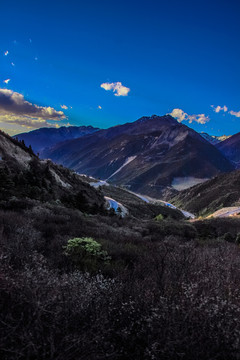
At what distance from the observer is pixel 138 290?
386 cm

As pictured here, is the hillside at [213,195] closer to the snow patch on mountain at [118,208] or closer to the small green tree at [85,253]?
the snow patch on mountain at [118,208]

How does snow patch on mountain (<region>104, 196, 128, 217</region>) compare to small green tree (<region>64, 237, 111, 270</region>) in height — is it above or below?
below

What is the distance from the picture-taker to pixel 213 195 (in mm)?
140250

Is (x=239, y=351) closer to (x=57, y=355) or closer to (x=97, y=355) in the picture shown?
(x=97, y=355)

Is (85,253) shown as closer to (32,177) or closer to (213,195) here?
(32,177)

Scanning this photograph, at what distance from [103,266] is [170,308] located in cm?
375

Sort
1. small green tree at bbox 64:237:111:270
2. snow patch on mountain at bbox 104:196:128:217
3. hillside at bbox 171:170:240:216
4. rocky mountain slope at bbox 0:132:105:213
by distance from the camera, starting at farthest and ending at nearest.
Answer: hillside at bbox 171:170:240:216, snow patch on mountain at bbox 104:196:128:217, rocky mountain slope at bbox 0:132:105:213, small green tree at bbox 64:237:111:270

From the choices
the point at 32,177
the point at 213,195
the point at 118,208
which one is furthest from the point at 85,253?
the point at 213,195

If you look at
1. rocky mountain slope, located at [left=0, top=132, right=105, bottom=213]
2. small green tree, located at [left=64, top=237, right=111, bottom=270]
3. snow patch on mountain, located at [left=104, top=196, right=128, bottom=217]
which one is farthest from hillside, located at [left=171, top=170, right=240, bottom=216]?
small green tree, located at [left=64, top=237, right=111, bottom=270]

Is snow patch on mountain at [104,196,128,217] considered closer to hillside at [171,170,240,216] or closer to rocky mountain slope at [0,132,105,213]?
rocky mountain slope at [0,132,105,213]

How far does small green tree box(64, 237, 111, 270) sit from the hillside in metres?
117

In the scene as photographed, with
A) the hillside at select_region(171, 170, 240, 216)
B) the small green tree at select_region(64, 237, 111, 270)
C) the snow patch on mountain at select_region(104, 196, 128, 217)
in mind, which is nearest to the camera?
the small green tree at select_region(64, 237, 111, 270)

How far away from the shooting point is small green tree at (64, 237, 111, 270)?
662 cm

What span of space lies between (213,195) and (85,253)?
144538 mm
